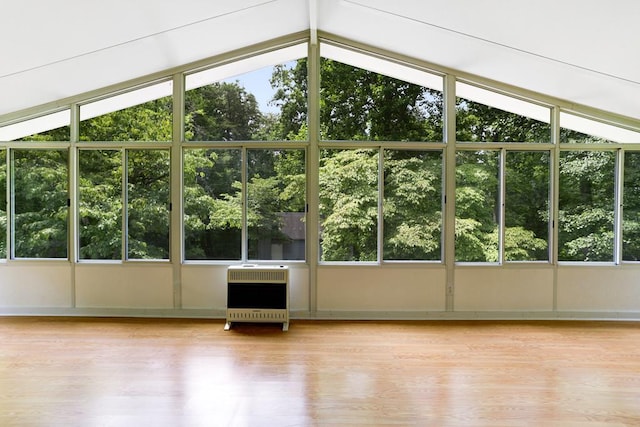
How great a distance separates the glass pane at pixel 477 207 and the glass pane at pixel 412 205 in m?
0.25

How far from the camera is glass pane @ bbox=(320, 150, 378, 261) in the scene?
4.84m

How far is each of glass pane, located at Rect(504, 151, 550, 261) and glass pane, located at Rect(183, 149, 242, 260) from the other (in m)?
3.21

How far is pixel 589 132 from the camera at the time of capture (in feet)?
15.9

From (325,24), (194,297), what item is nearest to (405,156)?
(325,24)

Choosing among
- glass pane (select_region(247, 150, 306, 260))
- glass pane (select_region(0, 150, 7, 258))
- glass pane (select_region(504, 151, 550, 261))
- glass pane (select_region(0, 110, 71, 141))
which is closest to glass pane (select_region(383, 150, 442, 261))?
glass pane (select_region(504, 151, 550, 261))

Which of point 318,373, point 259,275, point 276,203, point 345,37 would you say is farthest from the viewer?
point 276,203

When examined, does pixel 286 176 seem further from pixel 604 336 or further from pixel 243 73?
pixel 604 336

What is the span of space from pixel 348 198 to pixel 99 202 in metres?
2.96

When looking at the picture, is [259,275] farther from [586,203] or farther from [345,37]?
[586,203]

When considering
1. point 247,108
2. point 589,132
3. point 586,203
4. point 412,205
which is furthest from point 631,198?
point 247,108

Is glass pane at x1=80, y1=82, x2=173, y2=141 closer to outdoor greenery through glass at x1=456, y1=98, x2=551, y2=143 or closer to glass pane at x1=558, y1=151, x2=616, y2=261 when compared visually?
outdoor greenery through glass at x1=456, y1=98, x2=551, y2=143

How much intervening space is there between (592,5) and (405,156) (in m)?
2.34

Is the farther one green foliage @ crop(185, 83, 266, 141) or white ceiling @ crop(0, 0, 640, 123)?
green foliage @ crop(185, 83, 266, 141)

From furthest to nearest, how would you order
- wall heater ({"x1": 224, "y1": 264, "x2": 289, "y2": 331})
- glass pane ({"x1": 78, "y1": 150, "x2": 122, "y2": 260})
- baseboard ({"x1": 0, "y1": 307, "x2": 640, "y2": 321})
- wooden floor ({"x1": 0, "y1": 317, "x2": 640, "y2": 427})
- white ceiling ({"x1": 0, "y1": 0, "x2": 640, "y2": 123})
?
glass pane ({"x1": 78, "y1": 150, "x2": 122, "y2": 260}), baseboard ({"x1": 0, "y1": 307, "x2": 640, "y2": 321}), wall heater ({"x1": 224, "y1": 264, "x2": 289, "y2": 331}), white ceiling ({"x1": 0, "y1": 0, "x2": 640, "y2": 123}), wooden floor ({"x1": 0, "y1": 317, "x2": 640, "y2": 427})
